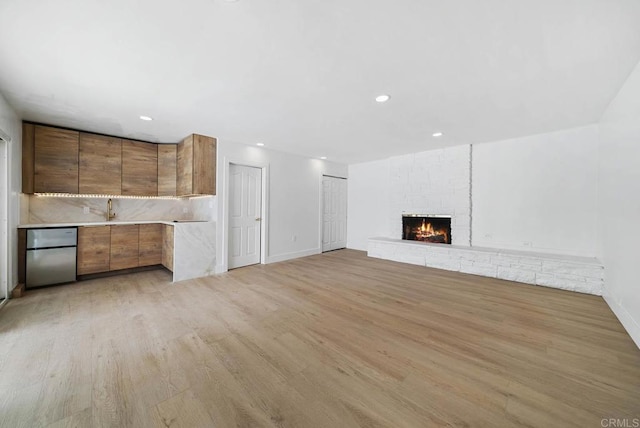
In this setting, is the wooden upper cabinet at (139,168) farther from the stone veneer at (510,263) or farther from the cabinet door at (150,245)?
the stone veneer at (510,263)

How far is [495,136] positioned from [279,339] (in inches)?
192

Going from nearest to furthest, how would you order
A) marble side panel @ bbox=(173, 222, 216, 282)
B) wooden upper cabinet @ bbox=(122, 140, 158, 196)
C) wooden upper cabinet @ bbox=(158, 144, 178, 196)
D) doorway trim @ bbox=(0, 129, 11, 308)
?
doorway trim @ bbox=(0, 129, 11, 308) < marble side panel @ bbox=(173, 222, 216, 282) < wooden upper cabinet @ bbox=(122, 140, 158, 196) < wooden upper cabinet @ bbox=(158, 144, 178, 196)

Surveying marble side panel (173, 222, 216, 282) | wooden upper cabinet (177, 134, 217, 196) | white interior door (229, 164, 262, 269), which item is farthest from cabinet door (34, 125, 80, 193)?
white interior door (229, 164, 262, 269)

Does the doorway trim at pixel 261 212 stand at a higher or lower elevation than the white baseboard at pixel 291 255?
higher

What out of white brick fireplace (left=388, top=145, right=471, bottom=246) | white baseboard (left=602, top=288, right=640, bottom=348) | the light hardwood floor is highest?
white brick fireplace (left=388, top=145, right=471, bottom=246)

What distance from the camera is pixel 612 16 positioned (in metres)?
1.60

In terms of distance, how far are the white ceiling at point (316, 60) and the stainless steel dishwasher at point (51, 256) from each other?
1.71 metres

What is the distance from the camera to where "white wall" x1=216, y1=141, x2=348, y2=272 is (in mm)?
4492

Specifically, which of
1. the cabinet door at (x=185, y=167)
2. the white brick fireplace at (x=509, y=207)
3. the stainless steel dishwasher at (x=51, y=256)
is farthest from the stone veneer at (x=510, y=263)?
the stainless steel dishwasher at (x=51, y=256)

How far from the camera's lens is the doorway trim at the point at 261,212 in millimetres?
4480

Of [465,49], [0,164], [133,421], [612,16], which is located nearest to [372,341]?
[133,421]

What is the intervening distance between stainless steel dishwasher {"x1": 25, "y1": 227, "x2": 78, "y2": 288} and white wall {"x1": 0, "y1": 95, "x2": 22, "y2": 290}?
15cm

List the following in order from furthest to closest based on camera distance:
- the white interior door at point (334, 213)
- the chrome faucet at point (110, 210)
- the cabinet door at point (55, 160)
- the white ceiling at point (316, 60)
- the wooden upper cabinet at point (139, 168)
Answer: the white interior door at point (334, 213), the chrome faucet at point (110, 210), the wooden upper cabinet at point (139, 168), the cabinet door at point (55, 160), the white ceiling at point (316, 60)

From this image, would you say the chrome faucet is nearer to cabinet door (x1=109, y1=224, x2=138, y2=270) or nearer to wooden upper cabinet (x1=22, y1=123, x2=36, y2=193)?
cabinet door (x1=109, y1=224, x2=138, y2=270)
